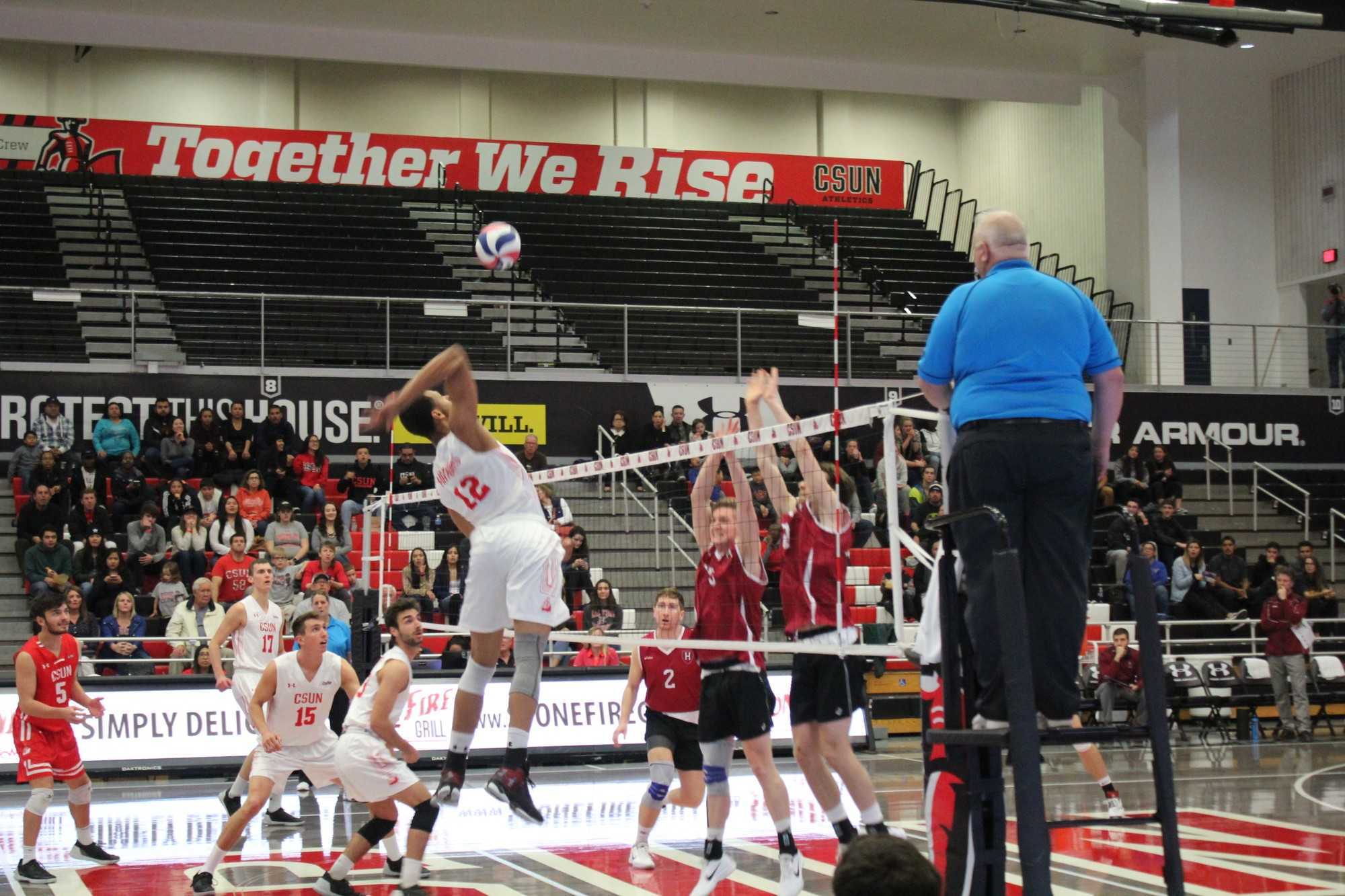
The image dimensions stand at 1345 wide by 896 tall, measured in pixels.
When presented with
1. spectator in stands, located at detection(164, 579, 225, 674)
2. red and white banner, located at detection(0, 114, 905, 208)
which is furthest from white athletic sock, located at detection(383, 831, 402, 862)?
red and white banner, located at detection(0, 114, 905, 208)

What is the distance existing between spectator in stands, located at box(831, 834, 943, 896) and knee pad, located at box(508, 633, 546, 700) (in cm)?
404

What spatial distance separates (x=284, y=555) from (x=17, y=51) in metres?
19.0

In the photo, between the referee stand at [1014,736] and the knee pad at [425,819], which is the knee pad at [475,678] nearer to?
the knee pad at [425,819]

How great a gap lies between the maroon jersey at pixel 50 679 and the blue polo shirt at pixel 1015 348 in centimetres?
770

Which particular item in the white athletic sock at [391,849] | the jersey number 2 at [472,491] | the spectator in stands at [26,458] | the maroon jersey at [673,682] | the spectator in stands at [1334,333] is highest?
A: the spectator in stands at [1334,333]

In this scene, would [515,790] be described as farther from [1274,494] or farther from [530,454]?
[1274,494]

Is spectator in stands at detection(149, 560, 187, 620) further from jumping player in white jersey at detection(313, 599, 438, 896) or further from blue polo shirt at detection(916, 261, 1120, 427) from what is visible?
blue polo shirt at detection(916, 261, 1120, 427)

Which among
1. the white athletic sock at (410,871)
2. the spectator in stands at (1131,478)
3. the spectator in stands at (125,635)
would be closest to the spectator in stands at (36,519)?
the spectator in stands at (125,635)

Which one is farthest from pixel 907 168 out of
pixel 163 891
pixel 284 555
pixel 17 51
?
pixel 163 891

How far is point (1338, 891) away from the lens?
26.7 ft

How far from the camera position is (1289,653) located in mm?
17703

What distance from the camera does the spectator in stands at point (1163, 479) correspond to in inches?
851

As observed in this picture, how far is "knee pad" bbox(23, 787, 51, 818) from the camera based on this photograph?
9.71 m

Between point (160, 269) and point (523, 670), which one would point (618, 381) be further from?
point (523, 670)
